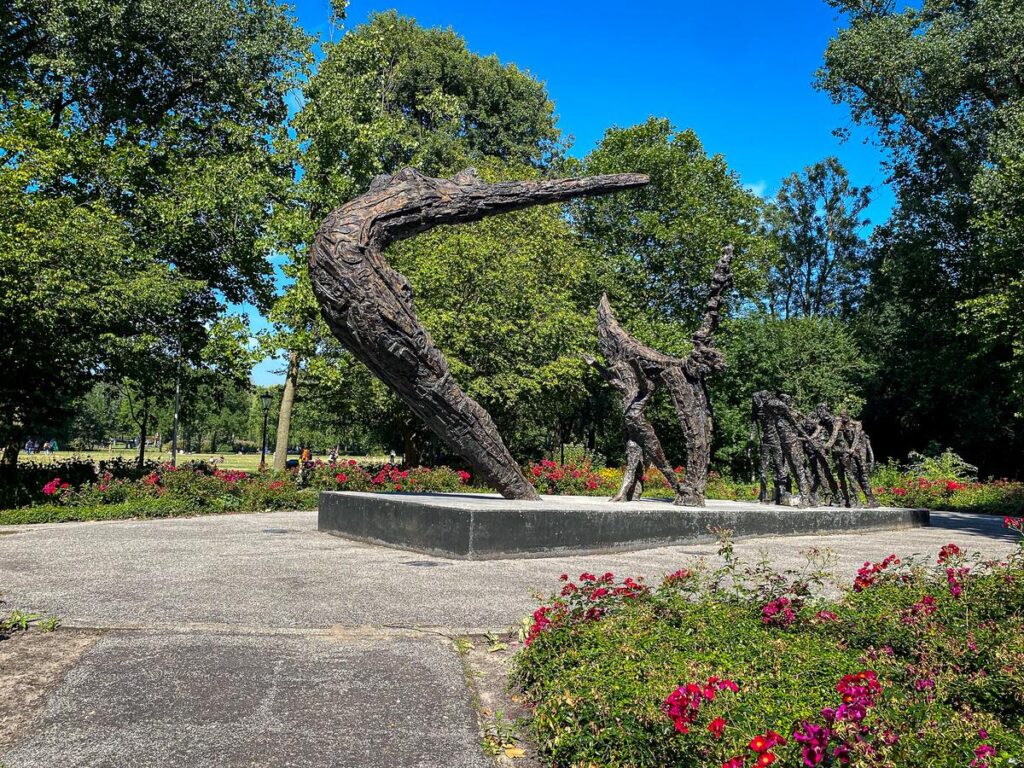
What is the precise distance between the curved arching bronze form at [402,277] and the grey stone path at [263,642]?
1.93 metres

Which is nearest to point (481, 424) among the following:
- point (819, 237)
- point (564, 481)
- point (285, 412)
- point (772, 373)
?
point (564, 481)

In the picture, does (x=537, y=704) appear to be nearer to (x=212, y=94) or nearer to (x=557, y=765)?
(x=557, y=765)

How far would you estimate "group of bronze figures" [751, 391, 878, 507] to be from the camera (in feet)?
43.4

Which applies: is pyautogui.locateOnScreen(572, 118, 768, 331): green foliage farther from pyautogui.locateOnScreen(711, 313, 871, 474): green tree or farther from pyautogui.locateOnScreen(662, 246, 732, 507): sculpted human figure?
pyautogui.locateOnScreen(662, 246, 732, 507): sculpted human figure

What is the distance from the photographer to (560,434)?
36.0 meters

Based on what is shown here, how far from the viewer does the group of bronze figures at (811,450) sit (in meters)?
13.2

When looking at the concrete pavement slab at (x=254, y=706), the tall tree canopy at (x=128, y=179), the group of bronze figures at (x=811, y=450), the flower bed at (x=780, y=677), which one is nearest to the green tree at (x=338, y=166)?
the tall tree canopy at (x=128, y=179)

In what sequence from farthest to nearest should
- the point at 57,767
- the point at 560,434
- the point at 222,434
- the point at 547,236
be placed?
the point at 222,434, the point at 560,434, the point at 547,236, the point at 57,767

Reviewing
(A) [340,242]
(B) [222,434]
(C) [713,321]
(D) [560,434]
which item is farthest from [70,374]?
(B) [222,434]

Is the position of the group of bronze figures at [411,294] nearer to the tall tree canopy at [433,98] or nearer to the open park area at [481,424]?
the open park area at [481,424]

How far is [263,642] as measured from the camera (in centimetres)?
463

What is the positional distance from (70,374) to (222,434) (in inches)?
2664

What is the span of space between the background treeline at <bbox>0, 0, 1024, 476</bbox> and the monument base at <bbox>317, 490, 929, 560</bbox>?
651 cm

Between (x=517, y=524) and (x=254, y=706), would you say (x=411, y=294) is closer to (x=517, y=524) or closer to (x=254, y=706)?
(x=517, y=524)
